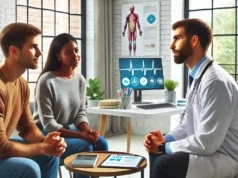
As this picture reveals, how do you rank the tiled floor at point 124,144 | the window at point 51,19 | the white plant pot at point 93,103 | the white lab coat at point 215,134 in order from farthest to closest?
the window at point 51,19
the tiled floor at point 124,144
the white plant pot at point 93,103
the white lab coat at point 215,134

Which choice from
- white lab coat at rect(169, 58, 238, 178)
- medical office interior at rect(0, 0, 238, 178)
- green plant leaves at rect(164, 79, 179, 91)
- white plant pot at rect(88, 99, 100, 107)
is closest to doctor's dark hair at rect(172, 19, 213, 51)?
white lab coat at rect(169, 58, 238, 178)

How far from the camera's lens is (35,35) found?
7.82 ft

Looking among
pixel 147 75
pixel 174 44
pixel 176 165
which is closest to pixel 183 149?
pixel 176 165

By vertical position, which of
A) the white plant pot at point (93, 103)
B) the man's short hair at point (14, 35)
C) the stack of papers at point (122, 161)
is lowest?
the stack of papers at point (122, 161)

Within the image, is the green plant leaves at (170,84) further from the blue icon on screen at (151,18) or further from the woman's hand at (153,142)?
the blue icon on screen at (151,18)

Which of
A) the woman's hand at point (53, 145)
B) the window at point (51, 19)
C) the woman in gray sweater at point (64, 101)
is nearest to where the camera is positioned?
the woman's hand at point (53, 145)

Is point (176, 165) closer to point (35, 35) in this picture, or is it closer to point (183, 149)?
point (183, 149)

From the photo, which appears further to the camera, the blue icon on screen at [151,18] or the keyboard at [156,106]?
the blue icon on screen at [151,18]

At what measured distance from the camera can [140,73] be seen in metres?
4.16

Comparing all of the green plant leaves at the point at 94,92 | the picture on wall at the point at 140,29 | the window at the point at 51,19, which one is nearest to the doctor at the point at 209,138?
the green plant leaves at the point at 94,92

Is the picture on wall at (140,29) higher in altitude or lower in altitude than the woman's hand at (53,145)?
higher

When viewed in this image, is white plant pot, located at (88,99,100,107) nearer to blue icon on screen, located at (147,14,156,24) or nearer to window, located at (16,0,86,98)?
window, located at (16,0,86,98)

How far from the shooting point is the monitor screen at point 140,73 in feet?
13.4

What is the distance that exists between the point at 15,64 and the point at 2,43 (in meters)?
0.13
